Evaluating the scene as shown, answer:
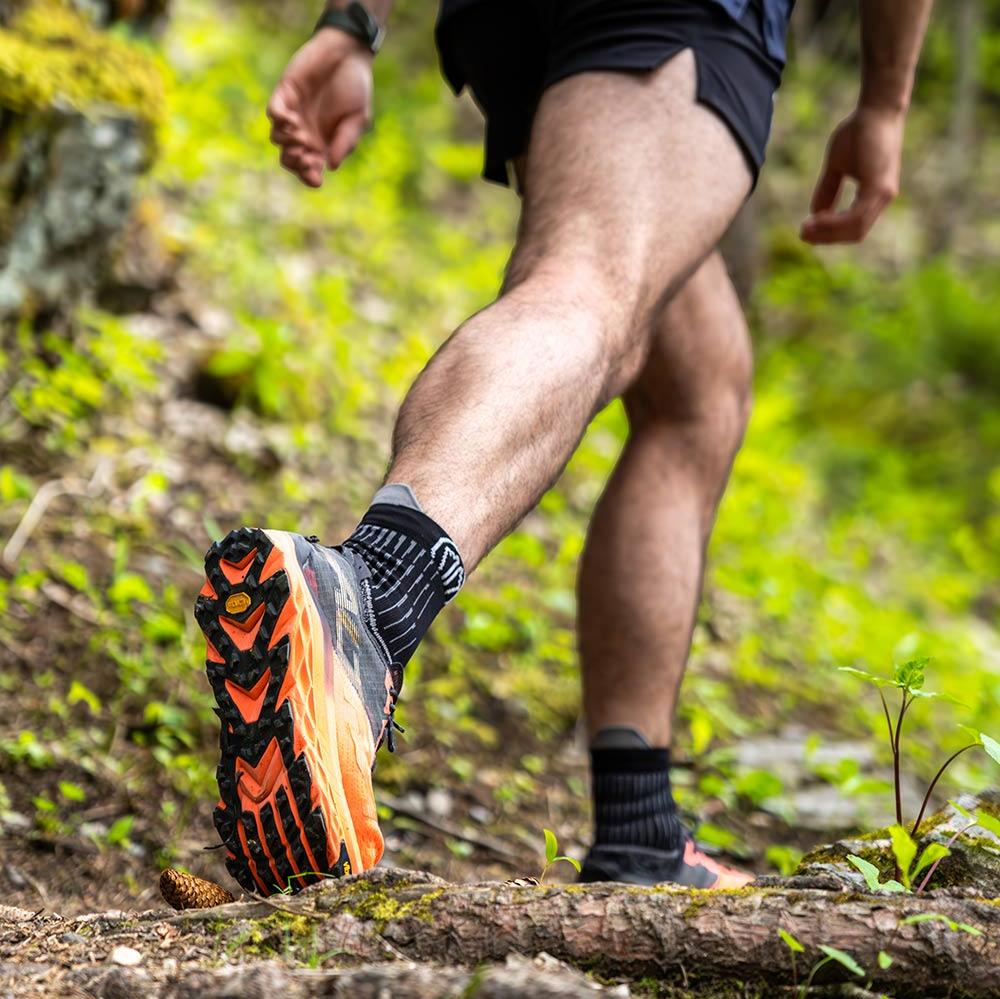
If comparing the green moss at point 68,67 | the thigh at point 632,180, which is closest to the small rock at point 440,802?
the thigh at point 632,180

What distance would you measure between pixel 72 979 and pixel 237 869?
234 mm

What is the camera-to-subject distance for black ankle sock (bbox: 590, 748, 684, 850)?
1832 mm

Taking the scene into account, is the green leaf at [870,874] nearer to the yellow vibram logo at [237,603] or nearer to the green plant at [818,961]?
the green plant at [818,961]

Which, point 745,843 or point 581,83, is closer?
point 581,83

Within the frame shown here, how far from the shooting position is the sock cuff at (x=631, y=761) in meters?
1.89

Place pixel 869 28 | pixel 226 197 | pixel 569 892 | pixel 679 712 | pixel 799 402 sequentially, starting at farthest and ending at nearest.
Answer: pixel 799 402
pixel 226 197
pixel 679 712
pixel 869 28
pixel 569 892

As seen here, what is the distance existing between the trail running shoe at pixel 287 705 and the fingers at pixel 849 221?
1427mm

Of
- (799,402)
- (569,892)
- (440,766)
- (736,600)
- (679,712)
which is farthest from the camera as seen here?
(799,402)

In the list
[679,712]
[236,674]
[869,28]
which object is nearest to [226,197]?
[679,712]

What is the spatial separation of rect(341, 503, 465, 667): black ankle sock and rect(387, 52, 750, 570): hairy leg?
3 cm

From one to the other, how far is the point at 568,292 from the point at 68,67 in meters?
1.96

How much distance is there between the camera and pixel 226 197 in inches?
184

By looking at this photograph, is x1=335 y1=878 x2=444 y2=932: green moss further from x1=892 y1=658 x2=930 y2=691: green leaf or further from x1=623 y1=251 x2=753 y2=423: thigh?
x1=623 y1=251 x2=753 y2=423: thigh

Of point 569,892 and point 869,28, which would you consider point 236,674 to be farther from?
point 869,28
